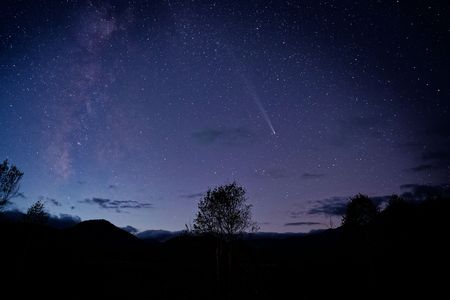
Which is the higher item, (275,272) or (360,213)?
(360,213)

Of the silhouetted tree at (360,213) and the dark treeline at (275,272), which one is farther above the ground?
the silhouetted tree at (360,213)

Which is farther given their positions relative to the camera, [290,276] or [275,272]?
[275,272]

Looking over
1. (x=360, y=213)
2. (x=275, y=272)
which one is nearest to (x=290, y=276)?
(x=275, y=272)

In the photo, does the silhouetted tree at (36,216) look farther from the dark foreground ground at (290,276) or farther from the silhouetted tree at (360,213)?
the silhouetted tree at (360,213)

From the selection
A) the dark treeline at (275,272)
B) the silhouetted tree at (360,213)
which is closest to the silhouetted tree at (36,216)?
the dark treeline at (275,272)

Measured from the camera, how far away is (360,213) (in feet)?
189

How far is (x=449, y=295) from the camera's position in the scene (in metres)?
26.1

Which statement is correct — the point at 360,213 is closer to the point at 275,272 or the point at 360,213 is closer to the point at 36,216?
the point at 275,272

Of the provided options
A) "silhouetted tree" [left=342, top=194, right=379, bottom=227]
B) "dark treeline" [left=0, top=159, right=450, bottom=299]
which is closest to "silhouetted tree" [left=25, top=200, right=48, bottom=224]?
"dark treeline" [left=0, top=159, right=450, bottom=299]

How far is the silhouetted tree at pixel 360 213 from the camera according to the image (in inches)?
2231

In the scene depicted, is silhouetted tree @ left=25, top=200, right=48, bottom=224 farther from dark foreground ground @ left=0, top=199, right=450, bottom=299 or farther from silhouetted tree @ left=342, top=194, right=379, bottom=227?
silhouetted tree @ left=342, top=194, right=379, bottom=227

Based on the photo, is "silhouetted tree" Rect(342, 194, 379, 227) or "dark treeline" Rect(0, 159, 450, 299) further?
"silhouetted tree" Rect(342, 194, 379, 227)

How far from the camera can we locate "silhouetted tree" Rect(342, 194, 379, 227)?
5667 centimetres

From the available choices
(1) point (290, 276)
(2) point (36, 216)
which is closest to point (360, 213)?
(1) point (290, 276)
